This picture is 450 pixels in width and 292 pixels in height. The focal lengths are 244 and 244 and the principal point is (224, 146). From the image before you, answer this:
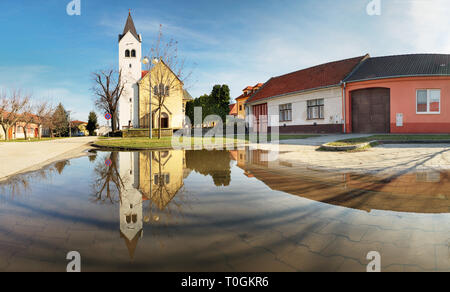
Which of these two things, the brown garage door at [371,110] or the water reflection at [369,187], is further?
the brown garage door at [371,110]

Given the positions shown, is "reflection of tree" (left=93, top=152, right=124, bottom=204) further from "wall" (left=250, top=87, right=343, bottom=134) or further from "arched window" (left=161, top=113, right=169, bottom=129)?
"arched window" (left=161, top=113, right=169, bottom=129)

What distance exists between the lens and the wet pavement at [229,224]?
2.10 metres

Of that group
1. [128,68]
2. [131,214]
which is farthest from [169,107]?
[131,214]

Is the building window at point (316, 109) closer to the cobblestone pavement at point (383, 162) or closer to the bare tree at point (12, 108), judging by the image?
the cobblestone pavement at point (383, 162)

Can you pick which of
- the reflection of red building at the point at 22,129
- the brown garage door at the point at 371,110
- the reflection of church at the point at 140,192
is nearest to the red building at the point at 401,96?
the brown garage door at the point at 371,110

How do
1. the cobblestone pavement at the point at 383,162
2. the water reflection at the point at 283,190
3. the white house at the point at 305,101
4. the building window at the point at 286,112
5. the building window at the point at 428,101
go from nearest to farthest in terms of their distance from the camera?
the water reflection at the point at 283,190
the cobblestone pavement at the point at 383,162
the building window at the point at 428,101
the white house at the point at 305,101
the building window at the point at 286,112

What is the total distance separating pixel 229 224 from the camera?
288 cm

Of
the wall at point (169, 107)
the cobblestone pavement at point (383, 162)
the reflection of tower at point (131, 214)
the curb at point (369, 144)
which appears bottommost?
the reflection of tower at point (131, 214)

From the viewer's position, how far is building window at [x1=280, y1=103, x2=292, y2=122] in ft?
87.2

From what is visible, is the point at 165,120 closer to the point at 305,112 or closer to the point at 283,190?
the point at 305,112

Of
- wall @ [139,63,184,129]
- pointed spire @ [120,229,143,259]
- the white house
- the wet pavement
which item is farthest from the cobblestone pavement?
wall @ [139,63,184,129]

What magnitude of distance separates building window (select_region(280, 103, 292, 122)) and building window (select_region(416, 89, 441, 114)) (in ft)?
36.4

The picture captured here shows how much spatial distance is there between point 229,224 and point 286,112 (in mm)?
25515

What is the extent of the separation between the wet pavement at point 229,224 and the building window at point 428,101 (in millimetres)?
16885
